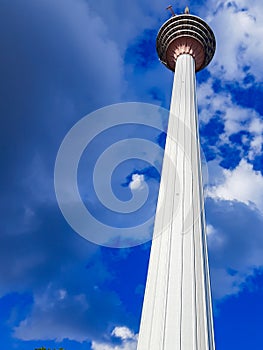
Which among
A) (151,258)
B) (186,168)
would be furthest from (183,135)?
(151,258)

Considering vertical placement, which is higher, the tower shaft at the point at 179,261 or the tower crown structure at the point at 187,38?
the tower crown structure at the point at 187,38

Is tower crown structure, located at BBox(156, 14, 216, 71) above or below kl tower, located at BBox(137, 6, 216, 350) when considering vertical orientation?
above

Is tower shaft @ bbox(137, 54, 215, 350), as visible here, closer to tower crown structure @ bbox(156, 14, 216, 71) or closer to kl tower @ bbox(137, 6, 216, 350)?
kl tower @ bbox(137, 6, 216, 350)

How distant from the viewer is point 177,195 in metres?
26.0

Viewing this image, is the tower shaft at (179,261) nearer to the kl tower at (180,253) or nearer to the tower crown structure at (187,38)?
the kl tower at (180,253)

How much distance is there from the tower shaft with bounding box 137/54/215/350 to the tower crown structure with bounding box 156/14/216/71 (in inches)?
641

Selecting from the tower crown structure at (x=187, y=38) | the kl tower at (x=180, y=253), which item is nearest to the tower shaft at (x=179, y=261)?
the kl tower at (x=180, y=253)

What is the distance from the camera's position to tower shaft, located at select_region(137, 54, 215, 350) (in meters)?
18.3

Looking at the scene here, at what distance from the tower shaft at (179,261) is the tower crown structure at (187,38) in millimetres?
16288

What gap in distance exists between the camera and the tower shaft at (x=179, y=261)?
60.1ft

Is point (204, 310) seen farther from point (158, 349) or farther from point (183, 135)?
point (183, 135)

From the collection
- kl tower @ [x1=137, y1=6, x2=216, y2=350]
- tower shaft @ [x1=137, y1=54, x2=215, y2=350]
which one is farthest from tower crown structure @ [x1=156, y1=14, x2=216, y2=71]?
tower shaft @ [x1=137, y1=54, x2=215, y2=350]

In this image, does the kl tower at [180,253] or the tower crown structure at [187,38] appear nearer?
the kl tower at [180,253]

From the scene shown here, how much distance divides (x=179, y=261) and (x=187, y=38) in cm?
3252
